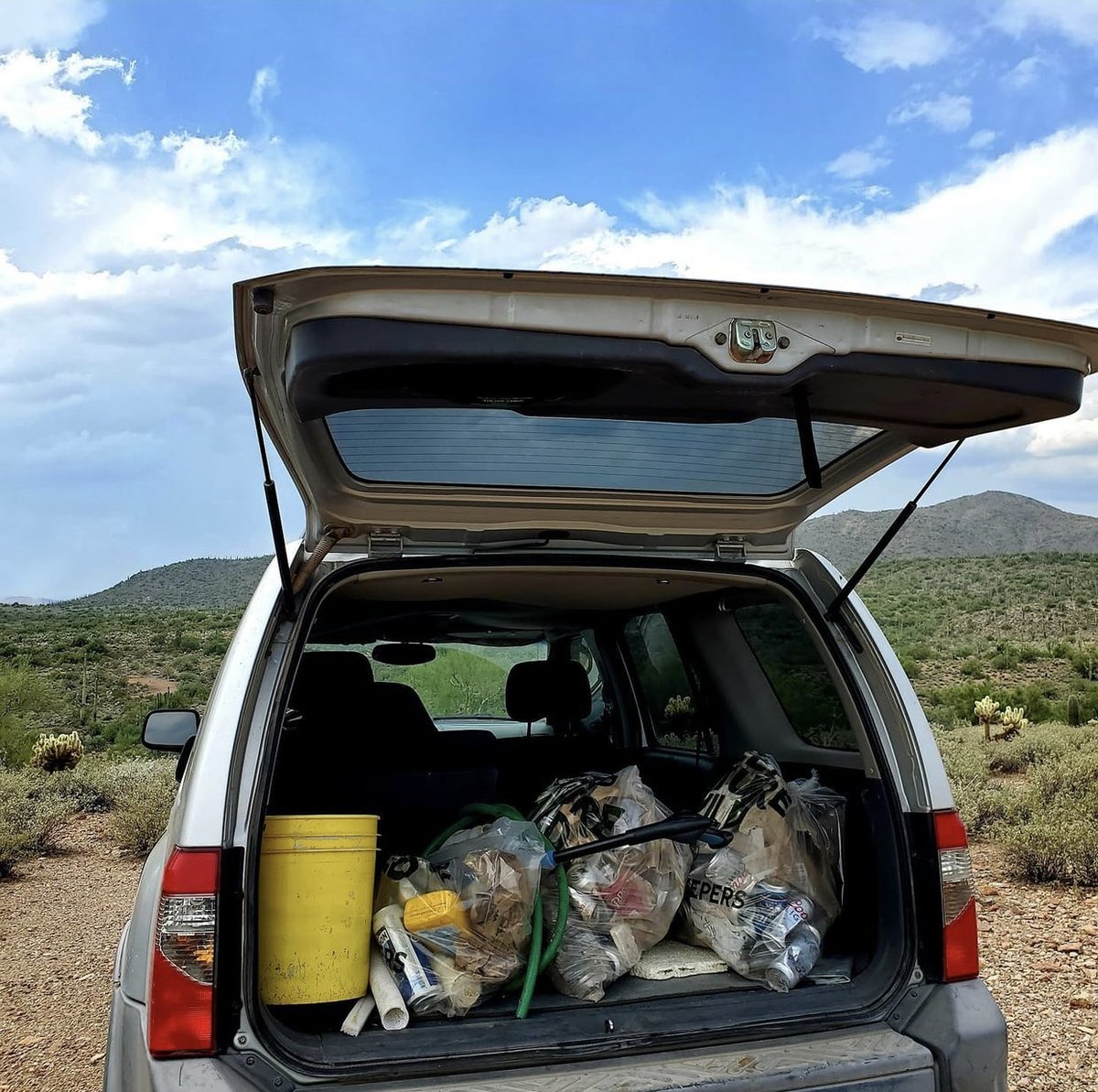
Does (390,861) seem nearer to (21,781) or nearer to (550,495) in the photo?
(550,495)

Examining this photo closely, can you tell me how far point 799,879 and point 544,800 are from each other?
76cm

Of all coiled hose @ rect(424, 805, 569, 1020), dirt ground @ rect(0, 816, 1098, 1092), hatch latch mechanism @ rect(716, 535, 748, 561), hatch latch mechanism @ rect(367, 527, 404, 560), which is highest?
hatch latch mechanism @ rect(367, 527, 404, 560)

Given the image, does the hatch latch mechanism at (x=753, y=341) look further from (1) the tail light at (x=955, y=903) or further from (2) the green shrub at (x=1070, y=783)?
(2) the green shrub at (x=1070, y=783)

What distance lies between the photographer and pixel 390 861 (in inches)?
109

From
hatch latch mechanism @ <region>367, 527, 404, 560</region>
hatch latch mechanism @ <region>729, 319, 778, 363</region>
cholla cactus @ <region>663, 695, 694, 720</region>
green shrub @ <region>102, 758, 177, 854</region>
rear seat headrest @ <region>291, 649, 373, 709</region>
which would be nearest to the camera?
hatch latch mechanism @ <region>729, 319, 778, 363</region>

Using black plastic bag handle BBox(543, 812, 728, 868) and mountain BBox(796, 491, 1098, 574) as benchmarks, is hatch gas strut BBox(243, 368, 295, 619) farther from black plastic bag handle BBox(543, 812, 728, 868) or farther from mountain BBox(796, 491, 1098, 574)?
mountain BBox(796, 491, 1098, 574)

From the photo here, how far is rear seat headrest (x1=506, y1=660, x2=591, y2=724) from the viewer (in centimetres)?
464

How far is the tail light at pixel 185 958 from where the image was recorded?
2.02 metres

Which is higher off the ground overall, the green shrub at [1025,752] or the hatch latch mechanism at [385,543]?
the hatch latch mechanism at [385,543]

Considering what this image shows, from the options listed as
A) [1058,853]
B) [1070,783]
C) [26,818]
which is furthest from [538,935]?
[26,818]

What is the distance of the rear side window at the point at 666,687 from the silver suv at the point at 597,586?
0.24 metres

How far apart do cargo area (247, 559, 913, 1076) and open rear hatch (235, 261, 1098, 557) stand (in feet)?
0.67

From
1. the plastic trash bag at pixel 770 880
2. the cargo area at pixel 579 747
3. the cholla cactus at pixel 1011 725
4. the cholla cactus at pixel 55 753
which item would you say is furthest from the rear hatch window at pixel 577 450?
the cholla cactus at pixel 55 753

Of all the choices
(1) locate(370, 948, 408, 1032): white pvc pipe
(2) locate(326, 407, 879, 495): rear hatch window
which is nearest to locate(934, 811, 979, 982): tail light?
(2) locate(326, 407, 879, 495): rear hatch window
